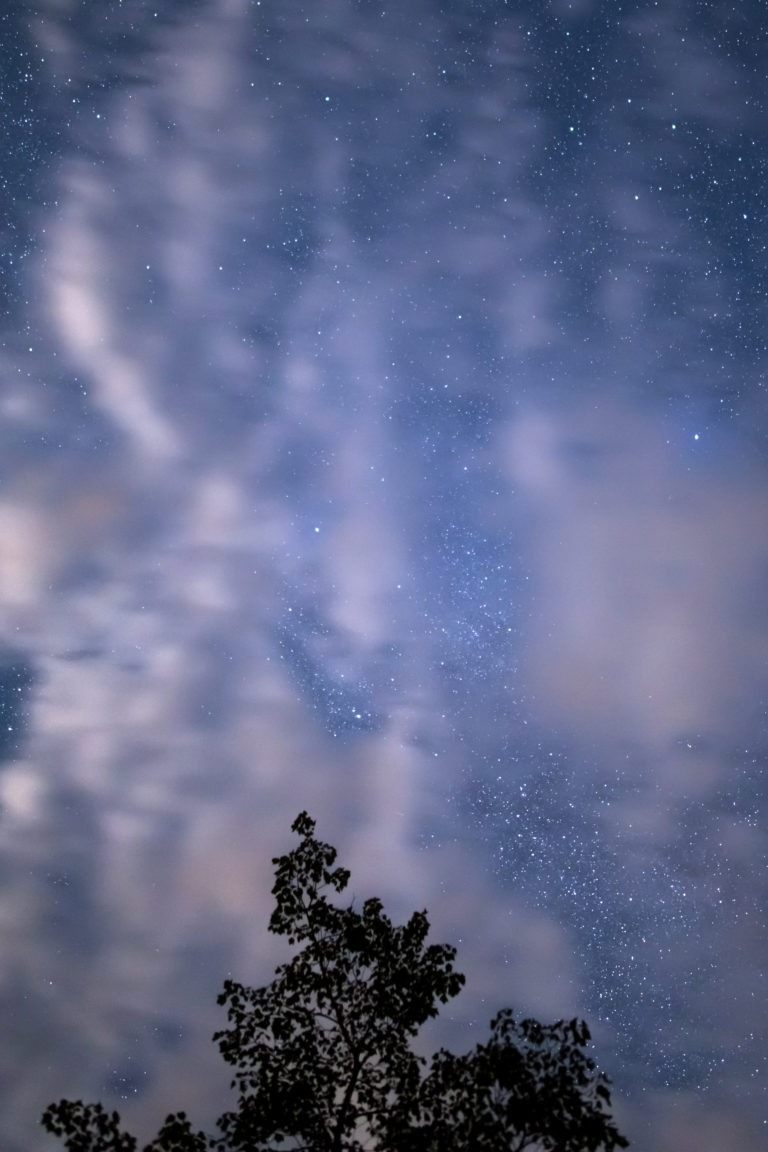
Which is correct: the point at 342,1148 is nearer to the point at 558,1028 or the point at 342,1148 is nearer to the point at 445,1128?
the point at 445,1128

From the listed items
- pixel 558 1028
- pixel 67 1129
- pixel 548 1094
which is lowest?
pixel 67 1129

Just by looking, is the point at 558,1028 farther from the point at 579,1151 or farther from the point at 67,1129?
the point at 67,1129

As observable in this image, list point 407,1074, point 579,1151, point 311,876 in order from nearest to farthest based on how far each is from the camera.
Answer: point 579,1151, point 407,1074, point 311,876

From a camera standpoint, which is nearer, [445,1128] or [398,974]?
[445,1128]

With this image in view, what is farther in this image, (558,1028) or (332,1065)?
(332,1065)

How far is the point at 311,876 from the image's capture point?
1803cm

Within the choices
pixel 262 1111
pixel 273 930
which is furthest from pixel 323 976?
pixel 262 1111

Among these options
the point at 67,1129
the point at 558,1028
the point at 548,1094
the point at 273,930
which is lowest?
the point at 67,1129

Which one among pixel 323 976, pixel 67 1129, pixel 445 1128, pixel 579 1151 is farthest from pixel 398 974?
pixel 67 1129

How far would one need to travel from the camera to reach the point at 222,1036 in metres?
16.9

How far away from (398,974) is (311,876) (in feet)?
7.68

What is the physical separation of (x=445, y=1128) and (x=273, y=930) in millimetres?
4430

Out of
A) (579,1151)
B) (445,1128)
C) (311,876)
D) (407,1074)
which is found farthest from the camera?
(311,876)

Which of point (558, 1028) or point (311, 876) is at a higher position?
point (311, 876)
